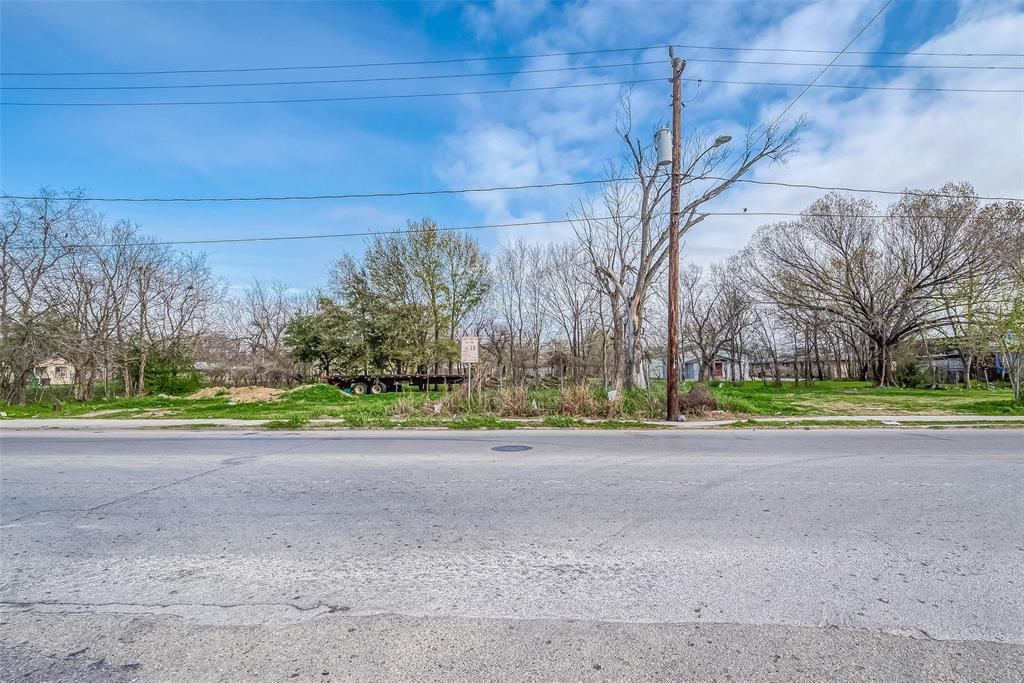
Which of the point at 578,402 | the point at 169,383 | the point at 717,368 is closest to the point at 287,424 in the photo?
the point at 578,402

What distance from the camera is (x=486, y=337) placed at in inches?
1292

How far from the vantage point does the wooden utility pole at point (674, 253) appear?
14.4 m

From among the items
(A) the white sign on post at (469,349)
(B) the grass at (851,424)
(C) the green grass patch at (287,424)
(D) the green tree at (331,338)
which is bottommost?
(B) the grass at (851,424)

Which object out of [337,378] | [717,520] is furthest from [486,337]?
[717,520]

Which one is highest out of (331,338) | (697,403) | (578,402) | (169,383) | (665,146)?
(665,146)

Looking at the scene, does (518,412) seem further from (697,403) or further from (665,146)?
(665,146)

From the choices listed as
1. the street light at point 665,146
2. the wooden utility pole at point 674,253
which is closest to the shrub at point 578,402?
the wooden utility pole at point 674,253

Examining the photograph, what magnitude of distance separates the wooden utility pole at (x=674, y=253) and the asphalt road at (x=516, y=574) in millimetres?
7460

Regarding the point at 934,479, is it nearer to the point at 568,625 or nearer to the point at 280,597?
the point at 568,625

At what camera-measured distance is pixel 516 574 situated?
3512 millimetres

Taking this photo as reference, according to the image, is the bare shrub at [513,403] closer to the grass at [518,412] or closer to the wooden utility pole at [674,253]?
the grass at [518,412]

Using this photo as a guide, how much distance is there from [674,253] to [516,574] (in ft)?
42.2

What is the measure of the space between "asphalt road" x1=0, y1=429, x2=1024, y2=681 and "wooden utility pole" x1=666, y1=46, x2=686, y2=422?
294 inches

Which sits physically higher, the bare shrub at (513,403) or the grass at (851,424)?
the bare shrub at (513,403)
